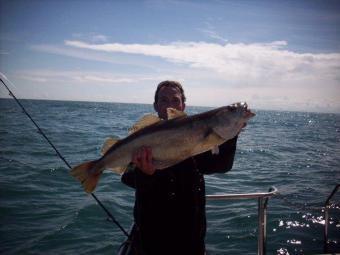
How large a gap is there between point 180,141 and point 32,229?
890cm

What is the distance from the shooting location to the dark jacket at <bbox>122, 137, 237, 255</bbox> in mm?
3408

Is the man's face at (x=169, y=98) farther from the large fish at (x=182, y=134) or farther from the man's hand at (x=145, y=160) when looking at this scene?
the man's hand at (x=145, y=160)

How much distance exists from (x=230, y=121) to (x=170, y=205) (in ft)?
3.76

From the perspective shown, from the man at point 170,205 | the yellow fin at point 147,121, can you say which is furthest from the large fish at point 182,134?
the man at point 170,205

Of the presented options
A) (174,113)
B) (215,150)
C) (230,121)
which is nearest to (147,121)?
(174,113)

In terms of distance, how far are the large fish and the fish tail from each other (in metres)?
0.42

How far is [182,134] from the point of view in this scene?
3.55m

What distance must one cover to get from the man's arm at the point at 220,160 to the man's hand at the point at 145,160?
617 mm

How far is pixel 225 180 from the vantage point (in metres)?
16.6

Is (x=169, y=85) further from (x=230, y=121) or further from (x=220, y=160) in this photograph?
(x=220, y=160)

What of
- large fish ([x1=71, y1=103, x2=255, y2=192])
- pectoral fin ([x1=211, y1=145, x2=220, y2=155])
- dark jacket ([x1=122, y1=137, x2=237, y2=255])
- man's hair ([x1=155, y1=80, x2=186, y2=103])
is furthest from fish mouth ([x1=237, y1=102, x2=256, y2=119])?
man's hair ([x1=155, y1=80, x2=186, y2=103])

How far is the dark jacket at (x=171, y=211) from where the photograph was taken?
3.41 meters

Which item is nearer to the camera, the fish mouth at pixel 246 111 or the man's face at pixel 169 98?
the fish mouth at pixel 246 111

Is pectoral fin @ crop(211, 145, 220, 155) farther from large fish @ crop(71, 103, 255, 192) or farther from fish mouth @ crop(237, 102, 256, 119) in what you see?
fish mouth @ crop(237, 102, 256, 119)
